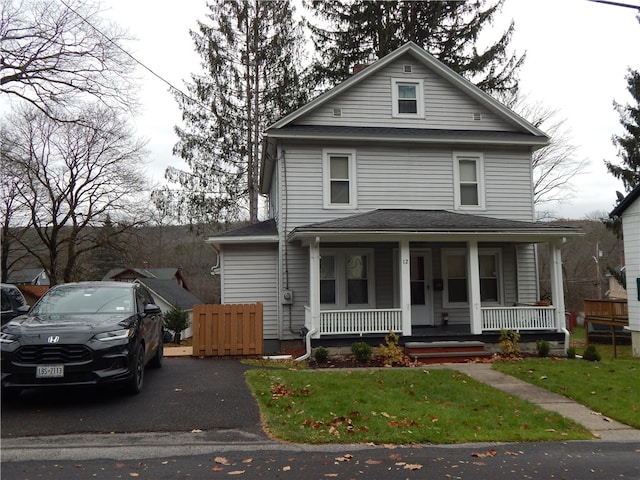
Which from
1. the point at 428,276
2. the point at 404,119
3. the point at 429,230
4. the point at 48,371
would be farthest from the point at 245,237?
the point at 48,371

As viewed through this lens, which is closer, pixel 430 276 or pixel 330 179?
pixel 330 179

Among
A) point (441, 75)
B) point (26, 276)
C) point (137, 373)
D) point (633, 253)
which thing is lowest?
point (137, 373)

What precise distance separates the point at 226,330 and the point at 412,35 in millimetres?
19939

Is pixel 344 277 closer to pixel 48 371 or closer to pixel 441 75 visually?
pixel 441 75

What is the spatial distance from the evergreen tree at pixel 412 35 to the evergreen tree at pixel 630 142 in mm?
6190

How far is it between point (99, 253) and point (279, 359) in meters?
42.2

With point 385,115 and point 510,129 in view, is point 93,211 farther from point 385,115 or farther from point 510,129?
point 510,129

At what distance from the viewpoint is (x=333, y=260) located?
14.0 meters

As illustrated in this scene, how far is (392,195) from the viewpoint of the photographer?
14352 mm

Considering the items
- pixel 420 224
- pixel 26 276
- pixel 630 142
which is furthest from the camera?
pixel 26 276

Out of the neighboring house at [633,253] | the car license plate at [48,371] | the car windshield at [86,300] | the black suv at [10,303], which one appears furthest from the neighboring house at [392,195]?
the car license plate at [48,371]

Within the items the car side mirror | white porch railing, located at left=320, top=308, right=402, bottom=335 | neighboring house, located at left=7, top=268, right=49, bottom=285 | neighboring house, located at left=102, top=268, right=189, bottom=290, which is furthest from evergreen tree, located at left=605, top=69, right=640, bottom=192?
neighboring house, located at left=7, top=268, right=49, bottom=285

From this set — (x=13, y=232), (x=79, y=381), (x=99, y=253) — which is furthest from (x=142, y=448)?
(x=99, y=253)

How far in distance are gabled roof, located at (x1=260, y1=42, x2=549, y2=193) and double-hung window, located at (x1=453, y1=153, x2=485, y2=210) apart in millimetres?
630
